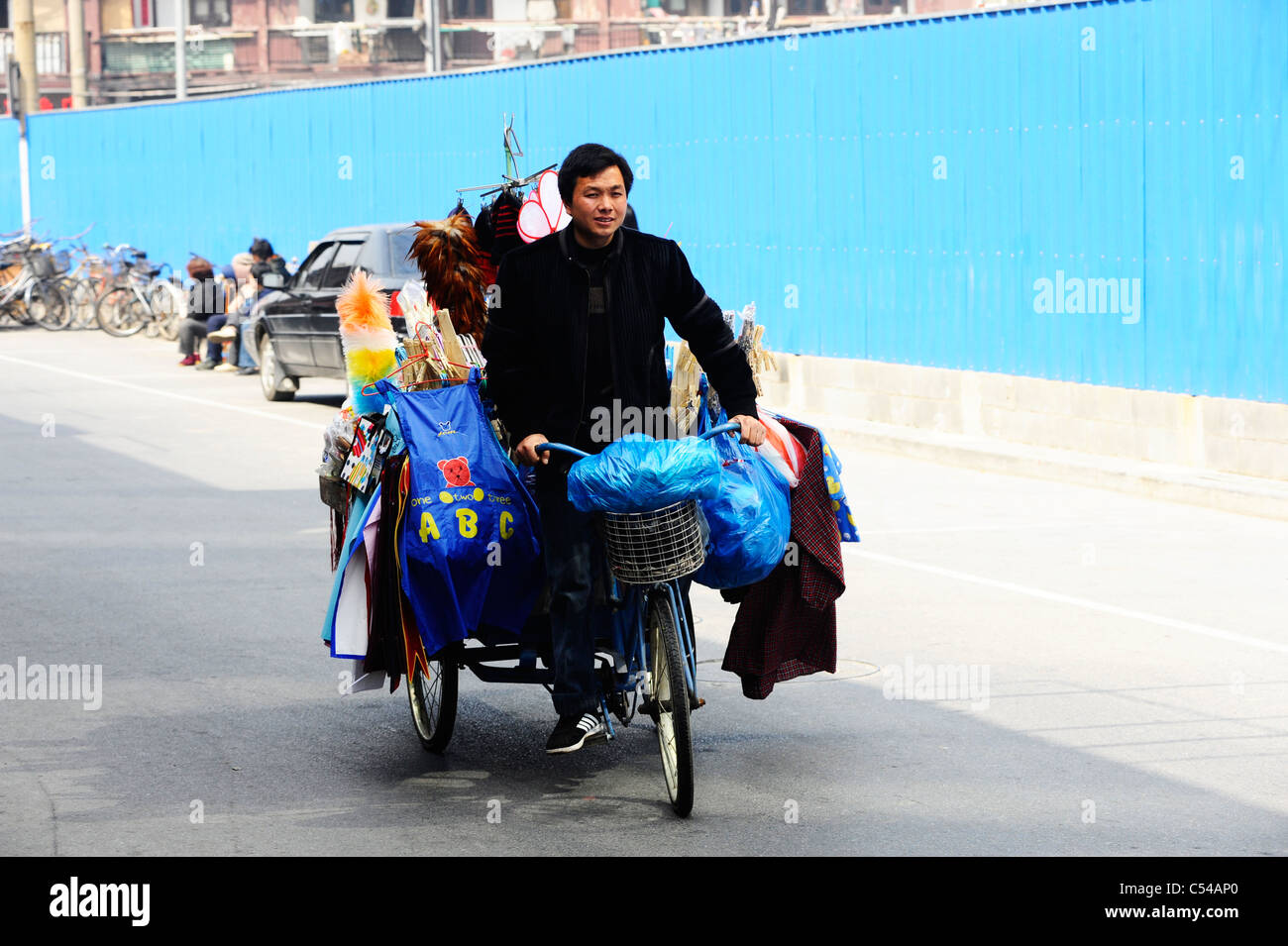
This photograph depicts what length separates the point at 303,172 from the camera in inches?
1211

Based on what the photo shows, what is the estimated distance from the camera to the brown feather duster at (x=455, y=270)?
22.3 feet

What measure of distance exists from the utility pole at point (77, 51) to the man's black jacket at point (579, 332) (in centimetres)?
6516

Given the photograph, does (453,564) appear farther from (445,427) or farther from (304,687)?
(304,687)

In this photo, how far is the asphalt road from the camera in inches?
232

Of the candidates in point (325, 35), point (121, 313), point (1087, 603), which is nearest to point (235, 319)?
point (121, 313)

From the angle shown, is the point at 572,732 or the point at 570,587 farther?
the point at 572,732

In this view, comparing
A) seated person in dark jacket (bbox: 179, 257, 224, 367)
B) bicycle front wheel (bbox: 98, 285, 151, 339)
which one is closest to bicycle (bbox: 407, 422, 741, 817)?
seated person in dark jacket (bbox: 179, 257, 224, 367)

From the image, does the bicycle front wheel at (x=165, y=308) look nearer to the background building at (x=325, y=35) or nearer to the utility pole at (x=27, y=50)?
the utility pole at (x=27, y=50)

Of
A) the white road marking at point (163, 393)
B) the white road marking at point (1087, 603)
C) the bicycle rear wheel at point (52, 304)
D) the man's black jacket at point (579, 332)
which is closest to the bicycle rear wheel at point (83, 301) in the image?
the bicycle rear wheel at point (52, 304)

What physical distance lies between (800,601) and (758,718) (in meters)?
0.79

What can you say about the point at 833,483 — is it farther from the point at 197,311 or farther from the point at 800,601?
the point at 197,311

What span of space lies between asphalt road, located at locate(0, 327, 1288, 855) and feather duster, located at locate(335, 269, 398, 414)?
127 centimetres

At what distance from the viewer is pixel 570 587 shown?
6.13 m
